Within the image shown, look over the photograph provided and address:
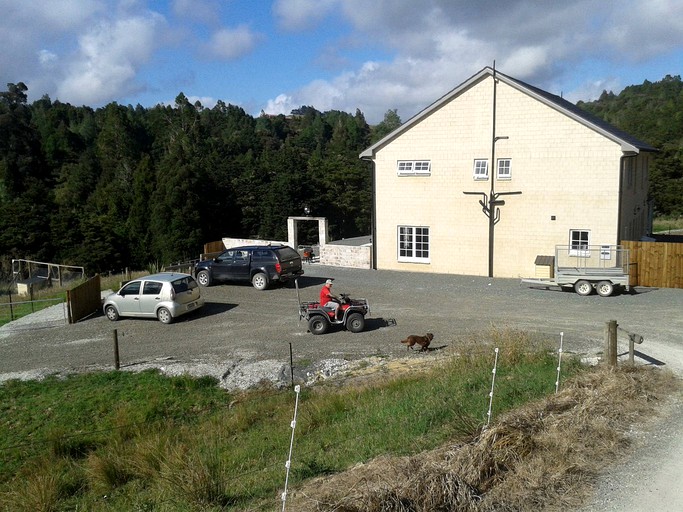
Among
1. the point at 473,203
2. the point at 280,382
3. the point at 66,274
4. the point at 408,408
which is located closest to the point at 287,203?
the point at 66,274

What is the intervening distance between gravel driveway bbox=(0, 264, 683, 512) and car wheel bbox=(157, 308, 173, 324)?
0.19m

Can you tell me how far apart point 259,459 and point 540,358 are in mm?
6254

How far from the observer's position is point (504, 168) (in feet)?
83.3

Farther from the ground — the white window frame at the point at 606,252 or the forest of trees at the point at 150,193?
the forest of trees at the point at 150,193

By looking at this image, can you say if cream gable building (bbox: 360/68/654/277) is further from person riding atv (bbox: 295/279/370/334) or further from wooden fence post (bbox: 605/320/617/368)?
wooden fence post (bbox: 605/320/617/368)

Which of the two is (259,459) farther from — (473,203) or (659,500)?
(473,203)

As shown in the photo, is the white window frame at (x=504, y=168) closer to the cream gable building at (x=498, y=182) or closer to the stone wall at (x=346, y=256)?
the cream gable building at (x=498, y=182)

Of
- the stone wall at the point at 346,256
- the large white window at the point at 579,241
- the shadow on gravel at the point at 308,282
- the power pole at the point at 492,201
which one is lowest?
the shadow on gravel at the point at 308,282

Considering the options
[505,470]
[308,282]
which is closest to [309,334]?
[308,282]

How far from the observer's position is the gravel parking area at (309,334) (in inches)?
573

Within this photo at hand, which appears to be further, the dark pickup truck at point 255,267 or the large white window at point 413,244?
the large white window at point 413,244

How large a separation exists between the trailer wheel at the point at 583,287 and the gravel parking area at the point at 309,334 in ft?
0.91

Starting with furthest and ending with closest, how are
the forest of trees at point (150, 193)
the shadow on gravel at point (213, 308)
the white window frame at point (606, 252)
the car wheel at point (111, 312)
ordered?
the forest of trees at point (150, 193)
the white window frame at point (606, 252)
the shadow on gravel at point (213, 308)
the car wheel at point (111, 312)

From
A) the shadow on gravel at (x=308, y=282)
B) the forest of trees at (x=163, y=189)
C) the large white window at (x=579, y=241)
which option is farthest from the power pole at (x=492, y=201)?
the forest of trees at (x=163, y=189)
